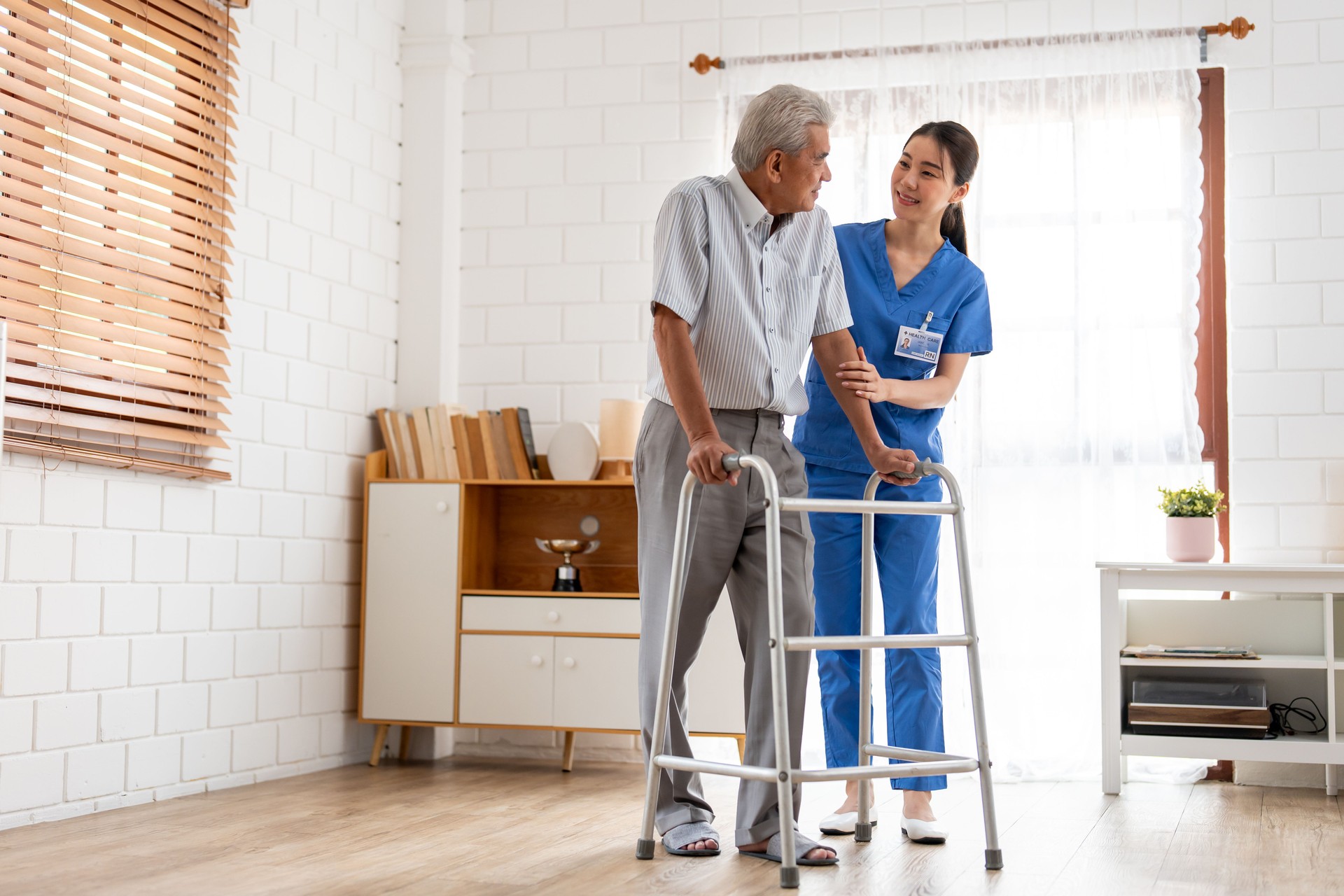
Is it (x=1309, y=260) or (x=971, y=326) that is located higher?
(x=1309, y=260)

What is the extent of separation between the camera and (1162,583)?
358 cm

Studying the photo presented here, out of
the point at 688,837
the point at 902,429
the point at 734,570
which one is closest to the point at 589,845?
the point at 688,837

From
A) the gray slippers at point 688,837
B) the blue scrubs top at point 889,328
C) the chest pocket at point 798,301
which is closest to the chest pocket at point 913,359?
the blue scrubs top at point 889,328

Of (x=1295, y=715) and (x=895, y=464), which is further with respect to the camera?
(x=1295, y=715)

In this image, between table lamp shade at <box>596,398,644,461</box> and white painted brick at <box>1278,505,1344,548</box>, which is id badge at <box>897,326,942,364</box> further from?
white painted brick at <box>1278,505,1344,548</box>

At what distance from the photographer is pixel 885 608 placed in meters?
2.84

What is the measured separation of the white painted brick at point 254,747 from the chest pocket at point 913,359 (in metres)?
2.06

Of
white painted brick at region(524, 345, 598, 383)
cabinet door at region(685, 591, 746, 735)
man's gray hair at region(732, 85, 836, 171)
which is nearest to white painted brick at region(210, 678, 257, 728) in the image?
cabinet door at region(685, 591, 746, 735)

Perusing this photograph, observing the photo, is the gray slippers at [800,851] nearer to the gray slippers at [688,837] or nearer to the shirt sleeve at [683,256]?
the gray slippers at [688,837]

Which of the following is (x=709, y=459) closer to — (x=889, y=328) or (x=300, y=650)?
(x=889, y=328)

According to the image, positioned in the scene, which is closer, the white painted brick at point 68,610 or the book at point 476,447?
the white painted brick at point 68,610

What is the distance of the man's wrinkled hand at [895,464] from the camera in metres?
2.56

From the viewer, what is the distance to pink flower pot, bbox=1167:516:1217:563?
3623mm

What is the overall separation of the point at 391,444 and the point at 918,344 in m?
1.92
